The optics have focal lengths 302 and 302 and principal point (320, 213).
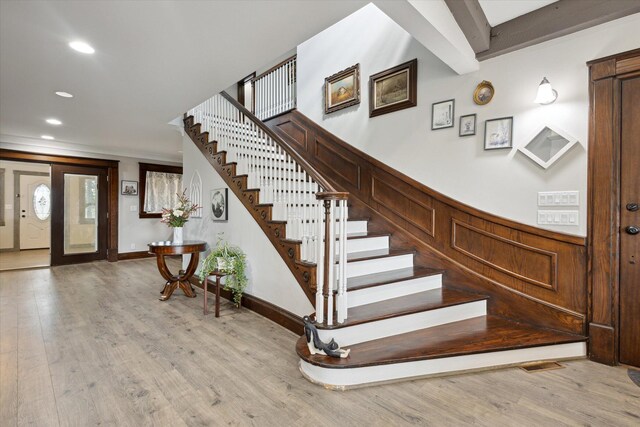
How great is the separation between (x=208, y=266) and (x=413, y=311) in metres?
2.34

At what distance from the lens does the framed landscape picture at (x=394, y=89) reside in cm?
333

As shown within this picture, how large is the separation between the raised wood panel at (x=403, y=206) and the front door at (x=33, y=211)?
9.55 metres

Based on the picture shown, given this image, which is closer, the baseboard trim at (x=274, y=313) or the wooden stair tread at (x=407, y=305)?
the wooden stair tread at (x=407, y=305)

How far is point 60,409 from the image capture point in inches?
70.3

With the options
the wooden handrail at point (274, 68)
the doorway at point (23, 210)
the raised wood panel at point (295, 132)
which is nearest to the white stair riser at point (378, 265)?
the raised wood panel at point (295, 132)

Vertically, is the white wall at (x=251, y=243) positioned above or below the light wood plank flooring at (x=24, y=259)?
above

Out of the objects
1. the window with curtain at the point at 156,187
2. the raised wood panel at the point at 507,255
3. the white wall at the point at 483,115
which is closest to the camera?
the white wall at the point at 483,115

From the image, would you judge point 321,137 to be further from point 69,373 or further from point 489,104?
point 69,373

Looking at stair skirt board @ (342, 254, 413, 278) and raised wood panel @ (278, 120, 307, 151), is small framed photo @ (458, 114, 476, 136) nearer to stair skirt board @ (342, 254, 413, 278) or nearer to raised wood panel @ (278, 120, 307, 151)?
stair skirt board @ (342, 254, 413, 278)

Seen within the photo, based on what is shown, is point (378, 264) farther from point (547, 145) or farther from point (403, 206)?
point (547, 145)

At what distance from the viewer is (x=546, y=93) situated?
240 centimetres

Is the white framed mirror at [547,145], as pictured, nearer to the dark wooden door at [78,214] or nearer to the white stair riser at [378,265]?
the white stair riser at [378,265]

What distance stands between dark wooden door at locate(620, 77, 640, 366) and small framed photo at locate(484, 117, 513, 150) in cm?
70

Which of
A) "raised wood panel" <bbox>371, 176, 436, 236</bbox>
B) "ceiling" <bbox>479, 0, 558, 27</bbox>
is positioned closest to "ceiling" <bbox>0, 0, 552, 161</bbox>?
"ceiling" <bbox>479, 0, 558, 27</bbox>
